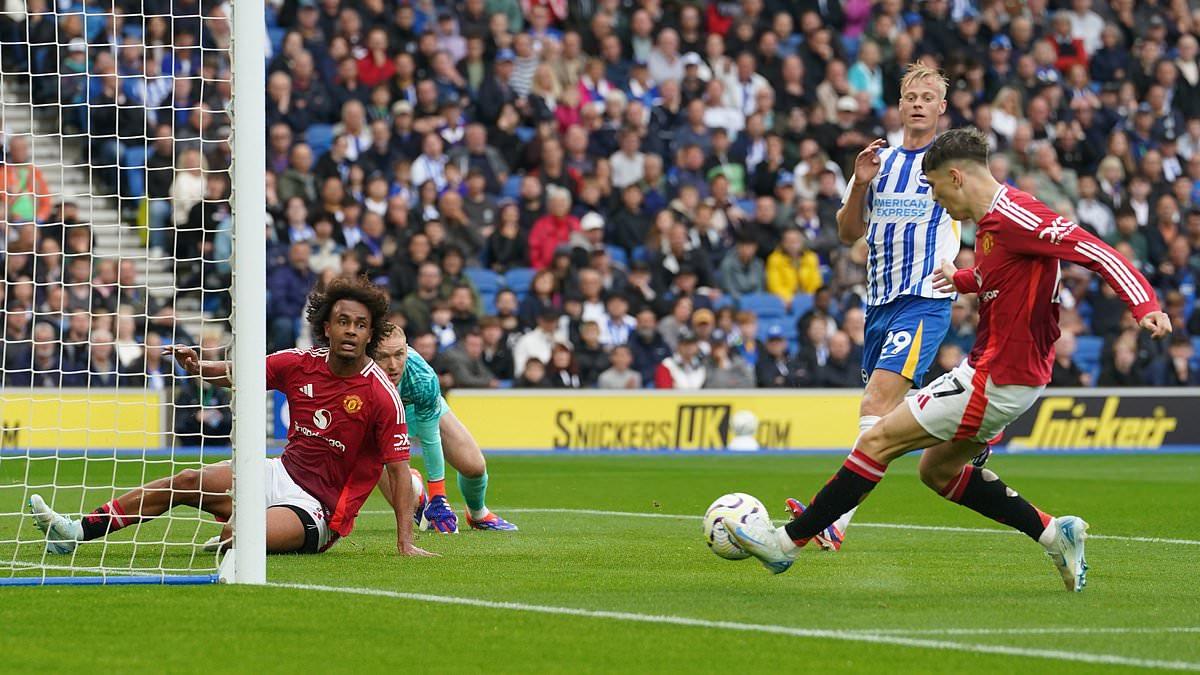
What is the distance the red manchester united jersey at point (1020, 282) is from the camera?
7.73m

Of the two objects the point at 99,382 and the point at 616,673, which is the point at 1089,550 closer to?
the point at 616,673

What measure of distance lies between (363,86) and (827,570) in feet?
53.3

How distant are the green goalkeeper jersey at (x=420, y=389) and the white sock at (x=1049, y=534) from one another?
4.42 m

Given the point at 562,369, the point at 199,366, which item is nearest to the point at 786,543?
the point at 199,366

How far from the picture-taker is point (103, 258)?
727 inches

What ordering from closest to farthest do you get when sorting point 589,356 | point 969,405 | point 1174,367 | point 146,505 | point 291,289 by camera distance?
point 969,405, point 146,505, point 291,289, point 589,356, point 1174,367

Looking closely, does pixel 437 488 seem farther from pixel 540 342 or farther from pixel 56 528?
pixel 540 342

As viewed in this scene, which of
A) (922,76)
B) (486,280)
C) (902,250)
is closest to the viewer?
(922,76)

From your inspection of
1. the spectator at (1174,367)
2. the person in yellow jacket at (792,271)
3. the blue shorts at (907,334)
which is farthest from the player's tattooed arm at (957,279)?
the spectator at (1174,367)

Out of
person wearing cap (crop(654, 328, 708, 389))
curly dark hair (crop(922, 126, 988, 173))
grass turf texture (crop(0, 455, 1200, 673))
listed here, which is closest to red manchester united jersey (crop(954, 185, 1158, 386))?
curly dark hair (crop(922, 126, 988, 173))

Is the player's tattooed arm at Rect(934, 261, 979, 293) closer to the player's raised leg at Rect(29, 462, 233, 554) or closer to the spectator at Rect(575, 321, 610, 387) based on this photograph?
the player's raised leg at Rect(29, 462, 233, 554)

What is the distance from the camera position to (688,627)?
679cm

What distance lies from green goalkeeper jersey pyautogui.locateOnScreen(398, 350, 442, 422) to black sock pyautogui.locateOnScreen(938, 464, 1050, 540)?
3981 millimetres

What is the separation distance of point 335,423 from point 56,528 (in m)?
1.54
